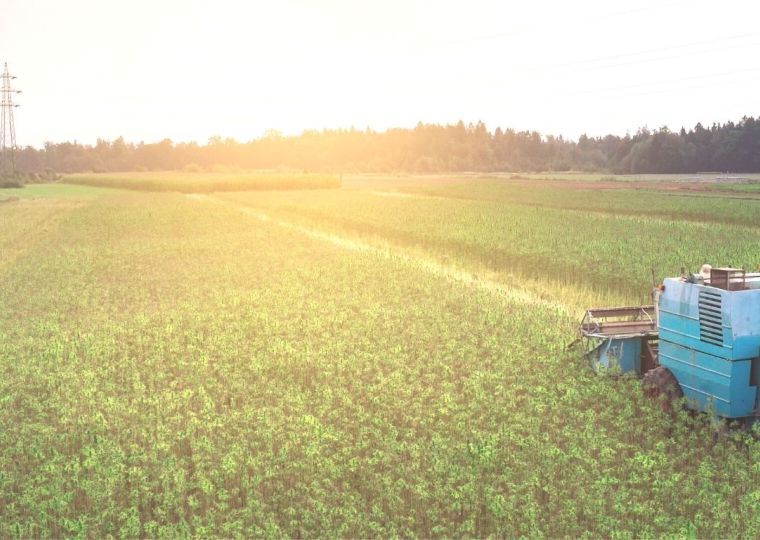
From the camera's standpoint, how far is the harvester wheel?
29.1ft

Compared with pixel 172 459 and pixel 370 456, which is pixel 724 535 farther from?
pixel 172 459

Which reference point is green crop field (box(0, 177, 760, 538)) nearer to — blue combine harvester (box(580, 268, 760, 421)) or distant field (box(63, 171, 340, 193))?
blue combine harvester (box(580, 268, 760, 421))

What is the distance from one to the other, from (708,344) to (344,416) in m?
4.36

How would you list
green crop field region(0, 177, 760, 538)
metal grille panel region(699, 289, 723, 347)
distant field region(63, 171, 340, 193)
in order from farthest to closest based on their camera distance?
distant field region(63, 171, 340, 193) → metal grille panel region(699, 289, 723, 347) → green crop field region(0, 177, 760, 538)

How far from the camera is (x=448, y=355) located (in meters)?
11.5

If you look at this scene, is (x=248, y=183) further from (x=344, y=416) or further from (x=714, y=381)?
(x=714, y=381)

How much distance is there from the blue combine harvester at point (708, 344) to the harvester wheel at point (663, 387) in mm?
12

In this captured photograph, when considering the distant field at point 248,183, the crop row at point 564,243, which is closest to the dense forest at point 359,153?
the distant field at point 248,183

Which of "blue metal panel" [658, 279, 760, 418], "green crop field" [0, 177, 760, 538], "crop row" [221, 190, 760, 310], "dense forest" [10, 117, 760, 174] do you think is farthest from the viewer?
"dense forest" [10, 117, 760, 174]

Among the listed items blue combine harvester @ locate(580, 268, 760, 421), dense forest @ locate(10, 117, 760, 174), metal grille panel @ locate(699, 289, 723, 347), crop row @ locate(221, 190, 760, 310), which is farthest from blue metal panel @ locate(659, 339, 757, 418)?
dense forest @ locate(10, 117, 760, 174)

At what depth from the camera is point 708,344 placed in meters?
8.41

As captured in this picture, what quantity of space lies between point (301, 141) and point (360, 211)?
13178 cm

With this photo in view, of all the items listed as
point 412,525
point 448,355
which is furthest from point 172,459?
point 448,355

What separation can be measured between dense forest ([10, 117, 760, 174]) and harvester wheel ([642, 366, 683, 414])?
4334 inches
